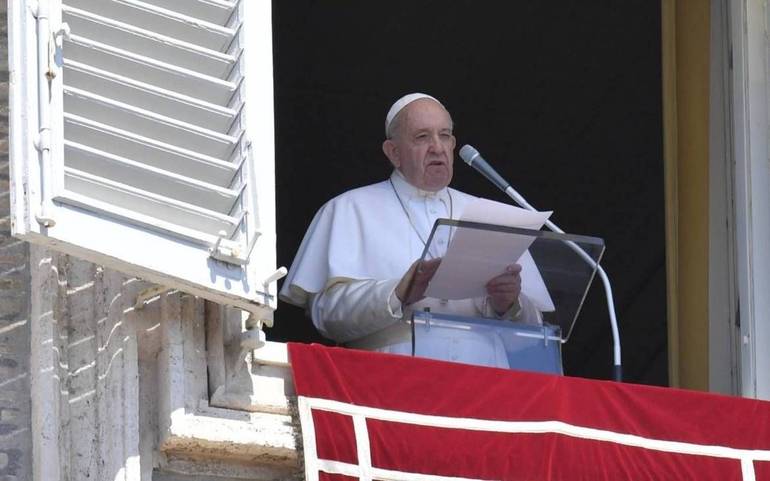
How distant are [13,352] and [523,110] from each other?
3347 millimetres

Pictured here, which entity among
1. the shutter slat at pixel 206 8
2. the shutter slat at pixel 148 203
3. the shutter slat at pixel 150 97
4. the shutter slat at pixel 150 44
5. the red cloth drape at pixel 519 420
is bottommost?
the red cloth drape at pixel 519 420

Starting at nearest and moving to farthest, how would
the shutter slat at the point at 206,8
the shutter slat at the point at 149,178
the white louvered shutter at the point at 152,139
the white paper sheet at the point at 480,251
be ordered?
the white louvered shutter at the point at 152,139
the shutter slat at the point at 149,178
the shutter slat at the point at 206,8
the white paper sheet at the point at 480,251

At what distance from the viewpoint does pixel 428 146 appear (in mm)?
8625

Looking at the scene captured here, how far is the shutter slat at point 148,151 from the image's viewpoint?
7055mm

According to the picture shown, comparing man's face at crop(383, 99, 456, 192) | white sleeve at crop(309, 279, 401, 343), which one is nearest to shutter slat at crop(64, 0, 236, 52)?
white sleeve at crop(309, 279, 401, 343)

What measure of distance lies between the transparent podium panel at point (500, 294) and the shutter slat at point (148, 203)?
2.43 ft

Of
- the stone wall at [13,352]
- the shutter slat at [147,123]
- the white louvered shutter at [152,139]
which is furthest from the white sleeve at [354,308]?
the stone wall at [13,352]

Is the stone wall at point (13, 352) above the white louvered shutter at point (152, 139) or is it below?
below

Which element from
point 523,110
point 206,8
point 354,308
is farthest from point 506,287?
point 523,110

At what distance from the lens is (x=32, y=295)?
24.0 ft

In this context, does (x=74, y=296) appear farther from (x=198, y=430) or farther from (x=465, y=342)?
(x=465, y=342)

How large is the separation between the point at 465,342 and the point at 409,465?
27.4 inches

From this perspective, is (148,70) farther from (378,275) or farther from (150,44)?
(378,275)

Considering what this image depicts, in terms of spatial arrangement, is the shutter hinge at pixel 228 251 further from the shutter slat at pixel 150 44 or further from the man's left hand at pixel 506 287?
the man's left hand at pixel 506 287
